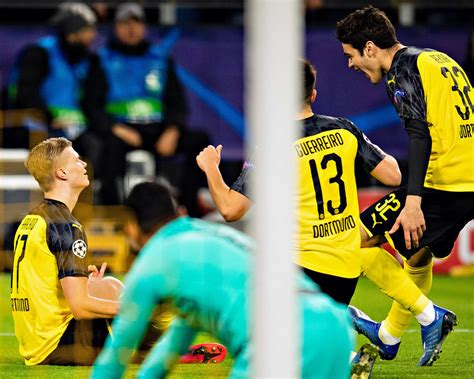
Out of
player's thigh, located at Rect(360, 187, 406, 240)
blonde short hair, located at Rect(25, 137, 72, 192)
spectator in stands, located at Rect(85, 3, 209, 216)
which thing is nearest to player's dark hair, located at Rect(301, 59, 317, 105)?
player's thigh, located at Rect(360, 187, 406, 240)

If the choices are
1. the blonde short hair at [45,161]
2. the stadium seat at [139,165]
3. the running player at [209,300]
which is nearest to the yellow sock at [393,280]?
the blonde short hair at [45,161]

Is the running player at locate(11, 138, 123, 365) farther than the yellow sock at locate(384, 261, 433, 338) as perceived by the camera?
No

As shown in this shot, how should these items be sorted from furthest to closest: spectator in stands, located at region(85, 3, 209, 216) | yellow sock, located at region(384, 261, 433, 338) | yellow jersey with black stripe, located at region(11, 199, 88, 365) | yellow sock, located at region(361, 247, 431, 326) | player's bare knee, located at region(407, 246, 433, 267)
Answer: spectator in stands, located at region(85, 3, 209, 216) < player's bare knee, located at region(407, 246, 433, 267) < yellow sock, located at region(384, 261, 433, 338) < yellow sock, located at region(361, 247, 431, 326) < yellow jersey with black stripe, located at region(11, 199, 88, 365)

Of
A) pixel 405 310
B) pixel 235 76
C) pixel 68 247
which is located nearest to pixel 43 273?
pixel 68 247

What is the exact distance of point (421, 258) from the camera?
6.97 m

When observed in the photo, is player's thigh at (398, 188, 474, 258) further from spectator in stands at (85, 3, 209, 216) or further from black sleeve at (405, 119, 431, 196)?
spectator in stands at (85, 3, 209, 216)

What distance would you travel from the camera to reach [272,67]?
3.15 m

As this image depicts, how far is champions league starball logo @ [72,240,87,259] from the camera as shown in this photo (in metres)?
6.05

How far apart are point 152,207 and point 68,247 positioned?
1727 millimetres

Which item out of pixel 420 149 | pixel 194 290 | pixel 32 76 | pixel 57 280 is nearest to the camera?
pixel 194 290

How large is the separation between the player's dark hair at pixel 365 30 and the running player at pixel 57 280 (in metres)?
1.50

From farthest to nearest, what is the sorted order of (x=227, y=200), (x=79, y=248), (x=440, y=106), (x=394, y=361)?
1. (x=394, y=361)
2. (x=440, y=106)
3. (x=79, y=248)
4. (x=227, y=200)

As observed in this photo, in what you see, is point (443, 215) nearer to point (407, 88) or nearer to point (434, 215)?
point (434, 215)

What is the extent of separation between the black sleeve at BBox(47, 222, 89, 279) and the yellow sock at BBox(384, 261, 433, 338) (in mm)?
1677
